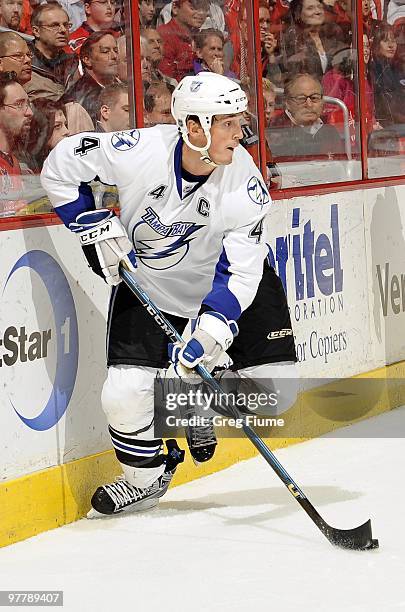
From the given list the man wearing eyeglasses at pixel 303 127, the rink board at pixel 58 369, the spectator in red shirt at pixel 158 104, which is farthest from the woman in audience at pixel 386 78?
the spectator in red shirt at pixel 158 104

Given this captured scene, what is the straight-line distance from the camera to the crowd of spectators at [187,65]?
15.5 ft

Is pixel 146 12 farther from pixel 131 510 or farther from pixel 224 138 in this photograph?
pixel 131 510

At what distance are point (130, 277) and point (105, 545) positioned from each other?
826 mm

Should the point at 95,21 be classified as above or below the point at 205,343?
above

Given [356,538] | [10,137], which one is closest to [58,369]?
[10,137]

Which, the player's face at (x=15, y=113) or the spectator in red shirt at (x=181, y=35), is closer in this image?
the player's face at (x=15, y=113)

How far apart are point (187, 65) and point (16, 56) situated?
39.8 inches

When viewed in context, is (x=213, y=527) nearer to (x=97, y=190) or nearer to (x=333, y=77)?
(x=97, y=190)

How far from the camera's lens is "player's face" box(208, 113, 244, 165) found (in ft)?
14.7

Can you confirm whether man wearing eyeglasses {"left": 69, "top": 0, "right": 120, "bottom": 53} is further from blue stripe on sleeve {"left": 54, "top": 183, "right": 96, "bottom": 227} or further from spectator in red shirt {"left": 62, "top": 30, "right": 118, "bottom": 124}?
blue stripe on sleeve {"left": 54, "top": 183, "right": 96, "bottom": 227}

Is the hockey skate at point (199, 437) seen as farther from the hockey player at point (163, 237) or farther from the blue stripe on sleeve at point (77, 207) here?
the blue stripe on sleeve at point (77, 207)

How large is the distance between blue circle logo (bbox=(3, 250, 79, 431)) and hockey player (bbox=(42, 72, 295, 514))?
5.1 inches

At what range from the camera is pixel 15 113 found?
4.70 meters

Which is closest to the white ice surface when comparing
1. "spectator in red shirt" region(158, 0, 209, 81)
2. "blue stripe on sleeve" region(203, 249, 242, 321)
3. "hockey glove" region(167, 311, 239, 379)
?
"hockey glove" region(167, 311, 239, 379)
